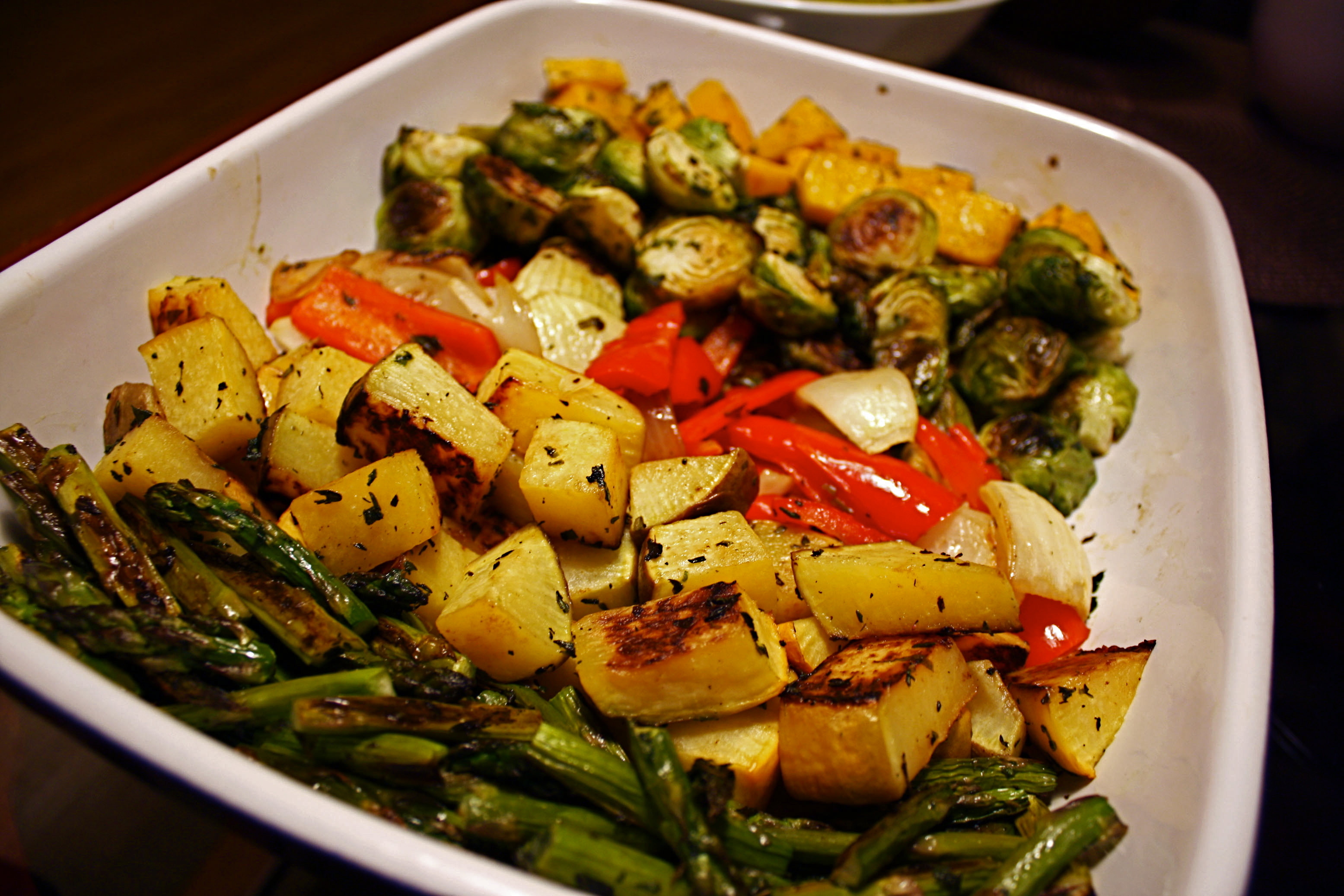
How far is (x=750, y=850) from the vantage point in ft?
4.72

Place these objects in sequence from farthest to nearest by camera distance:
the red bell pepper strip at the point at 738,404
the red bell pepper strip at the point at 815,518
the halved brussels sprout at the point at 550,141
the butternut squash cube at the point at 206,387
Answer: the halved brussels sprout at the point at 550,141 < the red bell pepper strip at the point at 738,404 < the red bell pepper strip at the point at 815,518 < the butternut squash cube at the point at 206,387

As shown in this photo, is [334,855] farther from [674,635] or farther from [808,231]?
[808,231]

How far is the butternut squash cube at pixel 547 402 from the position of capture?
203 cm

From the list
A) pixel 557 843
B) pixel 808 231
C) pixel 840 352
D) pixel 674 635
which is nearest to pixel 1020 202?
pixel 808 231

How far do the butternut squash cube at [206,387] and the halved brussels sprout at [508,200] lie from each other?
987 mm

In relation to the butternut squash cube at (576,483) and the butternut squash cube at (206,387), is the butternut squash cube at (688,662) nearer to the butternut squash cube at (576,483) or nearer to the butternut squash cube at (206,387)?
the butternut squash cube at (576,483)

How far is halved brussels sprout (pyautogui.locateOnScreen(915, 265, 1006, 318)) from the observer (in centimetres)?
280

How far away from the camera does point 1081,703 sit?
5.61 ft

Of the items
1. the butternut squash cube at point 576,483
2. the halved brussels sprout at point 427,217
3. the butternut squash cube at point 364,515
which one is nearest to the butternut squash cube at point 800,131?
the halved brussels sprout at point 427,217

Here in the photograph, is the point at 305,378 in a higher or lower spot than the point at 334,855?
higher

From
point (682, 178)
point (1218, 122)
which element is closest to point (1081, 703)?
point (682, 178)

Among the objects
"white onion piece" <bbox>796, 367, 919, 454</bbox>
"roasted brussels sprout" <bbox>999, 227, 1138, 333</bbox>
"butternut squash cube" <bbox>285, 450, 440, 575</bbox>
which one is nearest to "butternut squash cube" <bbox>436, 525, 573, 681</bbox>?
"butternut squash cube" <bbox>285, 450, 440, 575</bbox>

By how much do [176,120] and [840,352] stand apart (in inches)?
111

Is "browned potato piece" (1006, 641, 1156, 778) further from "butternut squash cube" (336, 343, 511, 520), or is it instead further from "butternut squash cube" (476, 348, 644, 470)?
"butternut squash cube" (336, 343, 511, 520)
